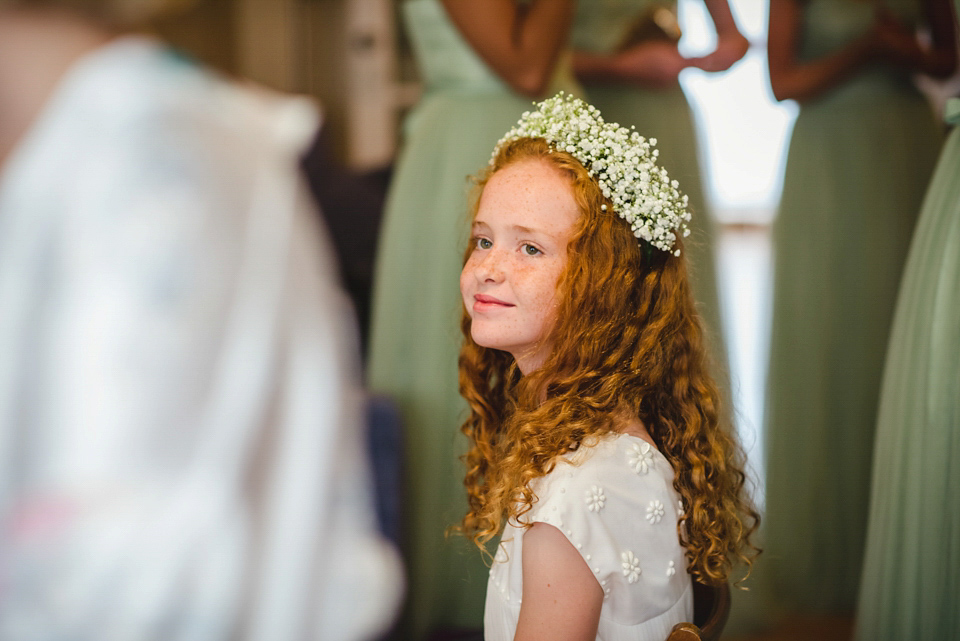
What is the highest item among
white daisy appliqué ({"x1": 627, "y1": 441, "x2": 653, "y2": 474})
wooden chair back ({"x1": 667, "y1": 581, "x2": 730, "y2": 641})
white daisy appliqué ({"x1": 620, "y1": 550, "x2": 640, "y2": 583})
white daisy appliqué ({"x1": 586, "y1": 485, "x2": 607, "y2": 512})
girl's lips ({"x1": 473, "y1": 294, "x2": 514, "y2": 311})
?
girl's lips ({"x1": 473, "y1": 294, "x2": 514, "y2": 311})

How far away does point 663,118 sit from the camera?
61.7 inches

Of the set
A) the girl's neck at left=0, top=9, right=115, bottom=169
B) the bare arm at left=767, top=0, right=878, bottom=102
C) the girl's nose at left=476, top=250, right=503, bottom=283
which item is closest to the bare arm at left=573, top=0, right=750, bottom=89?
the bare arm at left=767, top=0, right=878, bottom=102

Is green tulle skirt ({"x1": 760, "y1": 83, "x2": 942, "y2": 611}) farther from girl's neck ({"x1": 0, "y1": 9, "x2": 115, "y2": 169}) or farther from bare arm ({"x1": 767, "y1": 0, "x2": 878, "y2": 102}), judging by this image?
girl's neck ({"x1": 0, "y1": 9, "x2": 115, "y2": 169})

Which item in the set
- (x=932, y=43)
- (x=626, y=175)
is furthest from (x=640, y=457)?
(x=932, y=43)

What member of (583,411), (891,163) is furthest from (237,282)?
(891,163)

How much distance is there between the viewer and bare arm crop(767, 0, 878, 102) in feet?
4.36

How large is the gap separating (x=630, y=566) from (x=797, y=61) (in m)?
1.02

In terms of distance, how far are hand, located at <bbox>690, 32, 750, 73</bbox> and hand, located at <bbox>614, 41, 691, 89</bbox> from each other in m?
0.10

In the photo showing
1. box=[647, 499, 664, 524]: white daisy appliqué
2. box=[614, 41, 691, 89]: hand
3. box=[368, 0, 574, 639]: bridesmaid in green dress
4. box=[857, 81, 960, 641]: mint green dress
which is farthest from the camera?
box=[614, 41, 691, 89]: hand

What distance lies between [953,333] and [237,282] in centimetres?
84

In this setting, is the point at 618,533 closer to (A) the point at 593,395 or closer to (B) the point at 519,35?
(A) the point at 593,395

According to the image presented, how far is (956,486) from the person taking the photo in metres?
0.94

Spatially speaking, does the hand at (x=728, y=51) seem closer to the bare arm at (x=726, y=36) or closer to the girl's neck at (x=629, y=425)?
the bare arm at (x=726, y=36)

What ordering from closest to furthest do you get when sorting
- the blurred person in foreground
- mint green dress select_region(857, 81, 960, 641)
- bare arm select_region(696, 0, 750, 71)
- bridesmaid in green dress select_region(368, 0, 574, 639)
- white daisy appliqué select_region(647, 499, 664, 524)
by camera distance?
the blurred person in foreground, white daisy appliqué select_region(647, 499, 664, 524), mint green dress select_region(857, 81, 960, 641), bare arm select_region(696, 0, 750, 71), bridesmaid in green dress select_region(368, 0, 574, 639)
